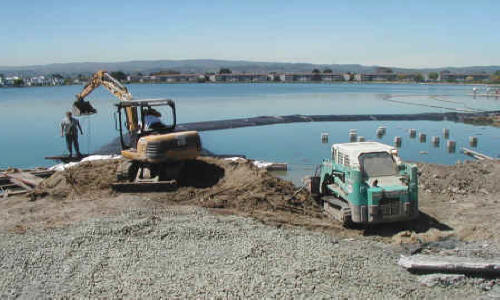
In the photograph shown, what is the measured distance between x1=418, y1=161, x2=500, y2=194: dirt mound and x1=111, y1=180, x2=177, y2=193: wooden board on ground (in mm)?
7462

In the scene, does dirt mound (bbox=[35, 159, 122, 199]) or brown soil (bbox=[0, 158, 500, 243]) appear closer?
brown soil (bbox=[0, 158, 500, 243])

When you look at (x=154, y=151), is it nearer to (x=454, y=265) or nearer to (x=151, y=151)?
(x=151, y=151)

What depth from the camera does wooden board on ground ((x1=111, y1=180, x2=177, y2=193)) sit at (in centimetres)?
1165

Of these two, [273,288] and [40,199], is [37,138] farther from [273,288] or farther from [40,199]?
[273,288]

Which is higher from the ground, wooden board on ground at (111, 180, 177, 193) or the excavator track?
wooden board on ground at (111, 180, 177, 193)

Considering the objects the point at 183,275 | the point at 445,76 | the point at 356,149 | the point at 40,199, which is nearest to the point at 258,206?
the point at 356,149

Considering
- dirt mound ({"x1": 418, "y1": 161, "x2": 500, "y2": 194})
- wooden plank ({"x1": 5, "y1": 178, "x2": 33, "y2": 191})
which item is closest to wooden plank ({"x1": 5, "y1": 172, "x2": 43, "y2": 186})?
wooden plank ({"x1": 5, "y1": 178, "x2": 33, "y2": 191})

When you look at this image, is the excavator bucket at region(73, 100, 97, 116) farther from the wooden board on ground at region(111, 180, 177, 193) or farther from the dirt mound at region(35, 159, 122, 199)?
the wooden board on ground at region(111, 180, 177, 193)

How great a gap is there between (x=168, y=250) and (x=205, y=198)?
358 cm

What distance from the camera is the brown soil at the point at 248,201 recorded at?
32.0 feet

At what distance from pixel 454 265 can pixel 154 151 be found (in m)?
7.52

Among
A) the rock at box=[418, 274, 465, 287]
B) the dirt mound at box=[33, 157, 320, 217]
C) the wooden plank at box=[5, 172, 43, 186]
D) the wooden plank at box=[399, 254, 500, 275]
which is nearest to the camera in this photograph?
the rock at box=[418, 274, 465, 287]

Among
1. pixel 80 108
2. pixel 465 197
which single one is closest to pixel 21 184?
pixel 80 108

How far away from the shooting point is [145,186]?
11688 mm
